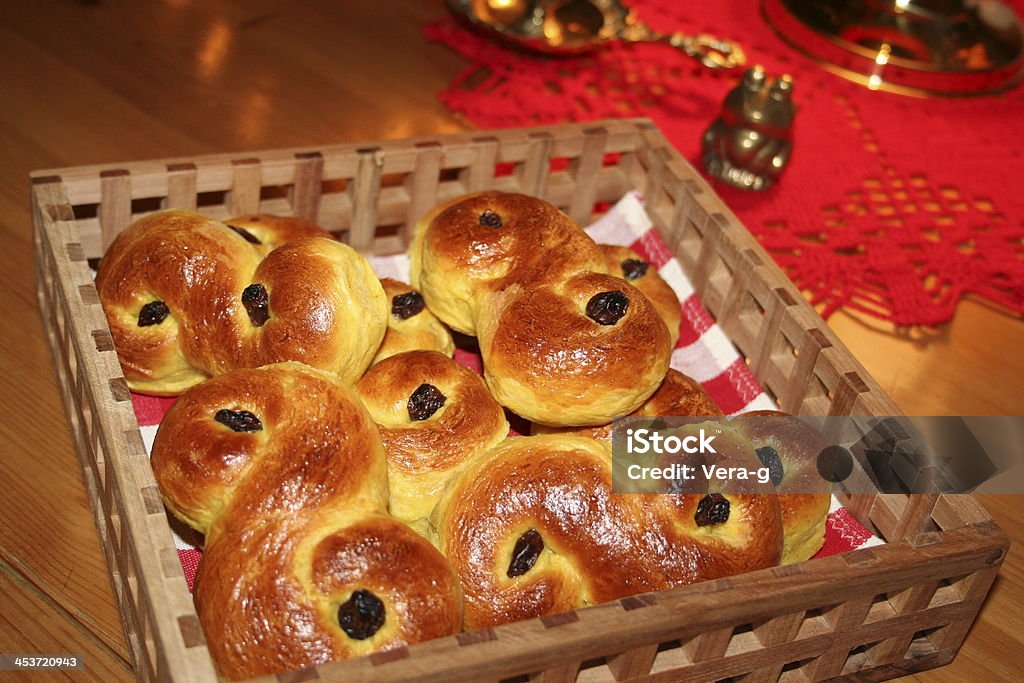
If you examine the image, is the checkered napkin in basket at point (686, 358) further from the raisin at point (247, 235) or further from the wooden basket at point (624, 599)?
the raisin at point (247, 235)

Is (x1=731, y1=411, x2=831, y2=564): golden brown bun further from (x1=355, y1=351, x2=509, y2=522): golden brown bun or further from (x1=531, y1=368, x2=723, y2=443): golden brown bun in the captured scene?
(x1=355, y1=351, x2=509, y2=522): golden brown bun

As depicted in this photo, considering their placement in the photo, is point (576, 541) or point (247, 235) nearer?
point (576, 541)

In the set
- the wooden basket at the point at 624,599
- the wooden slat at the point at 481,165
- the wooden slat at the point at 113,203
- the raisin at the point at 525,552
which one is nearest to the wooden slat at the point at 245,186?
the wooden basket at the point at 624,599

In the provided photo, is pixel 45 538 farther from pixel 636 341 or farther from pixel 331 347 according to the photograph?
pixel 636 341

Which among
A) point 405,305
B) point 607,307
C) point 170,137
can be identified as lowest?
point 170,137

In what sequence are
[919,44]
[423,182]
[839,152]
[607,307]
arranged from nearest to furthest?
1. [607,307]
2. [423,182]
3. [839,152]
4. [919,44]

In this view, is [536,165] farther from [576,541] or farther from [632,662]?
[632,662]

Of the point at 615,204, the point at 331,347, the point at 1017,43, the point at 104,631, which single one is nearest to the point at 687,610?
the point at 331,347

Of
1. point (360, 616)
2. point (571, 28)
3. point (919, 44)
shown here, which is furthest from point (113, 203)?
point (919, 44)
